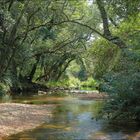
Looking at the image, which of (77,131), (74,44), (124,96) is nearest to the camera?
(77,131)

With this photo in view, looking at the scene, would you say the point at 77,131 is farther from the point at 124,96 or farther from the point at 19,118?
the point at 19,118

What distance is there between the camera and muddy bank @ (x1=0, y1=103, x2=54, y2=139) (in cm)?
1487

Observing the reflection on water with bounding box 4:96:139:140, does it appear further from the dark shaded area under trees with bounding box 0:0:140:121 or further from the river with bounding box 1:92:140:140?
the dark shaded area under trees with bounding box 0:0:140:121

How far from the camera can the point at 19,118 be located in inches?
697

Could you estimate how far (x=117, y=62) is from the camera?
22312 millimetres

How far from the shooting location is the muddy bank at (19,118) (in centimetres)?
1487

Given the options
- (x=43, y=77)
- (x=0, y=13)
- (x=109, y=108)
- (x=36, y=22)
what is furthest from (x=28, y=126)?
(x=43, y=77)

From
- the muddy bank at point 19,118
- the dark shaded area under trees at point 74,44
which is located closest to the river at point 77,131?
the muddy bank at point 19,118

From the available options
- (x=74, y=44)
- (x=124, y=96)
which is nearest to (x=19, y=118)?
(x=124, y=96)

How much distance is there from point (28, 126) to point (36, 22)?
17.8 metres

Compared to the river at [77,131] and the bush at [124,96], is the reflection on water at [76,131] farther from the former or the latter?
the bush at [124,96]

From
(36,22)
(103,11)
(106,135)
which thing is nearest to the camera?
(106,135)

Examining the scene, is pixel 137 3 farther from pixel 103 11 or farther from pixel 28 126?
pixel 28 126

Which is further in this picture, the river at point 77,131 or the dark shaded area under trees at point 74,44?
the dark shaded area under trees at point 74,44
